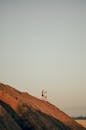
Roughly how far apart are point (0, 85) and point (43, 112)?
12.7 meters

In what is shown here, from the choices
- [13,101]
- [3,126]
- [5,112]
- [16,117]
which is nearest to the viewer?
[3,126]

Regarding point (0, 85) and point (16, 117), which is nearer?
point (16, 117)

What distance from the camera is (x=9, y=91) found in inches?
3775

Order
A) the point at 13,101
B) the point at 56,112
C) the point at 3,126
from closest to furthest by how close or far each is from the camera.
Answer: the point at 3,126
the point at 13,101
the point at 56,112

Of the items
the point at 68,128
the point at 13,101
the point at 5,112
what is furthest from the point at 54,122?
the point at 5,112

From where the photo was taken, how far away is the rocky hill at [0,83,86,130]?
75.1 meters

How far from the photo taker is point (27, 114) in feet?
273

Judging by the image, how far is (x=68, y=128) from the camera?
92688 millimetres

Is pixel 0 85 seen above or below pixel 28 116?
above

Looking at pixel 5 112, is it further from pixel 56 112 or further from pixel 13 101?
pixel 56 112

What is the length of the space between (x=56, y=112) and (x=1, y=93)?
2111 cm

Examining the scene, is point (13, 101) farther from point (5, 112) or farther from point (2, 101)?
point (5, 112)

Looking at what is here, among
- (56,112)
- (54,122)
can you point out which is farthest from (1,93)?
(56,112)

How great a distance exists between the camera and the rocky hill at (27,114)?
75125 mm
